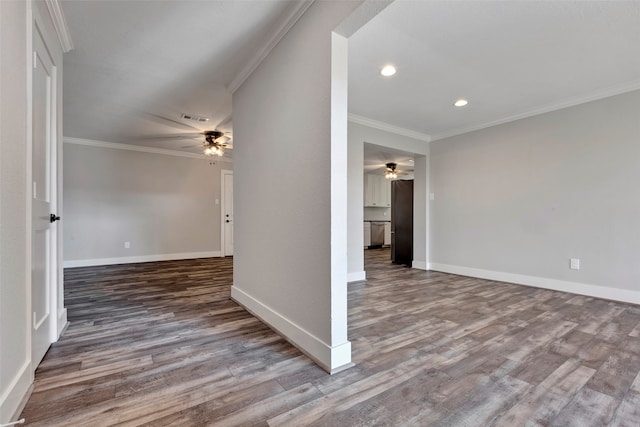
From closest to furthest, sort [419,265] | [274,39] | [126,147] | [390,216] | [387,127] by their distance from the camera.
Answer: [274,39], [387,127], [419,265], [126,147], [390,216]

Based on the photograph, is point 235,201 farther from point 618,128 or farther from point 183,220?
point 618,128

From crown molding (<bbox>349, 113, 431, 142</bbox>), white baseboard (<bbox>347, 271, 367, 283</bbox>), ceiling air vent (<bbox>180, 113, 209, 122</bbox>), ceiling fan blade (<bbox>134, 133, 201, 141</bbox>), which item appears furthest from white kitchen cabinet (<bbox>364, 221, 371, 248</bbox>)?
ceiling air vent (<bbox>180, 113, 209, 122</bbox>)

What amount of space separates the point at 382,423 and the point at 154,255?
5767 millimetres

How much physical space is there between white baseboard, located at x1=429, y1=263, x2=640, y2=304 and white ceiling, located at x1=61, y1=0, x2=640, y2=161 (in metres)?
2.27

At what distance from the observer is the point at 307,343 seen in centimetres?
186

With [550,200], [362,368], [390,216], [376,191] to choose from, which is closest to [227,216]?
[376,191]

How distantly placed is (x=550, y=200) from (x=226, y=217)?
237 inches

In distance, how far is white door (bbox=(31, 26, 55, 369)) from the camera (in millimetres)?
1644

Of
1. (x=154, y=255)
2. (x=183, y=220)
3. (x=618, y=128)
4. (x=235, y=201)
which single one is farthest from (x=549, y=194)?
(x=154, y=255)

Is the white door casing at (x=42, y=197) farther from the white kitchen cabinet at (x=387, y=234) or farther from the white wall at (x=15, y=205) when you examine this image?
the white kitchen cabinet at (x=387, y=234)

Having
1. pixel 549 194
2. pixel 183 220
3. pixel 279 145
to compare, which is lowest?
pixel 183 220

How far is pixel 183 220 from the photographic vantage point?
6027 mm

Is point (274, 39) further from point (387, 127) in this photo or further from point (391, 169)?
point (391, 169)

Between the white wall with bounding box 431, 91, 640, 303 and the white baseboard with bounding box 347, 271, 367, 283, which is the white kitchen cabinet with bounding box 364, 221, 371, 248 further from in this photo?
the white baseboard with bounding box 347, 271, 367, 283
